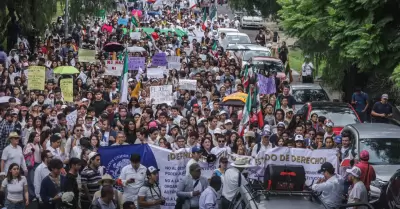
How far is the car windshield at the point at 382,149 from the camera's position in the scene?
1794 cm

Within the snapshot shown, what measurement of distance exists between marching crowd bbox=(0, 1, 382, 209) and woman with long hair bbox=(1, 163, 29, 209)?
0.05 ft

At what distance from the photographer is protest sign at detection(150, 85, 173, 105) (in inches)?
902

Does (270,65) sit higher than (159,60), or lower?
lower

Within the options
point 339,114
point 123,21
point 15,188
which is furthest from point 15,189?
point 123,21

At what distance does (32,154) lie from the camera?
16797 millimetres

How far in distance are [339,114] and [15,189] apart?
969 cm

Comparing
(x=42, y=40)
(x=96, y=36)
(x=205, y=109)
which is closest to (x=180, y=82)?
(x=205, y=109)

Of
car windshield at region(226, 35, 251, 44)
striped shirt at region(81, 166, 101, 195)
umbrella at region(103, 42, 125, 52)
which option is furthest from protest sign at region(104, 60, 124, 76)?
car windshield at region(226, 35, 251, 44)

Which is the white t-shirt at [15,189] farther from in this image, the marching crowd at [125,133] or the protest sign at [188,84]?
the protest sign at [188,84]

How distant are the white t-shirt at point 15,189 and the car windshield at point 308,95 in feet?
45.0

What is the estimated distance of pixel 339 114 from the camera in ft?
73.6

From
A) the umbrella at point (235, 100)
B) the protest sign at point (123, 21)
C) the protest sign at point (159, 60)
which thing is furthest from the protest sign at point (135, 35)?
the umbrella at point (235, 100)

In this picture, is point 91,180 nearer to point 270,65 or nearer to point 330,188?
point 330,188

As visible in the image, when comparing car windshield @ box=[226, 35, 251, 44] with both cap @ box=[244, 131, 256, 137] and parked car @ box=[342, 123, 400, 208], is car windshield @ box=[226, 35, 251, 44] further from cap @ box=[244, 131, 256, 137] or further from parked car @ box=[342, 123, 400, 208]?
cap @ box=[244, 131, 256, 137]
